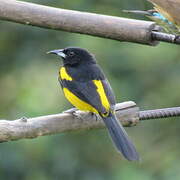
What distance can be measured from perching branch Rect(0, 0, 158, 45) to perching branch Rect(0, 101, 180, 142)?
46 centimetres

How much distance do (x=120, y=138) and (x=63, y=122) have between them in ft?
1.16

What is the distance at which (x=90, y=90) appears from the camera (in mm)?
4117

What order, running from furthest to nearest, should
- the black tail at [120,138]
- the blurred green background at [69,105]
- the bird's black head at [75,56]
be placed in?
1. the blurred green background at [69,105]
2. the bird's black head at [75,56]
3. the black tail at [120,138]

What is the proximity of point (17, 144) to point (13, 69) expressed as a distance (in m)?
0.94

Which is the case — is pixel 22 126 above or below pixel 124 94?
above

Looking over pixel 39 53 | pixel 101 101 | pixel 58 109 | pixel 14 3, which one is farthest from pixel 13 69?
pixel 14 3

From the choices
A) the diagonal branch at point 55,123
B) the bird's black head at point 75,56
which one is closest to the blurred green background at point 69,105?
the bird's black head at point 75,56

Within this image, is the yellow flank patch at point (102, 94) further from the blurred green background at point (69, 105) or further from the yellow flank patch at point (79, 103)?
the blurred green background at point (69, 105)

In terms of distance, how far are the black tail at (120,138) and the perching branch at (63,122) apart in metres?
0.07

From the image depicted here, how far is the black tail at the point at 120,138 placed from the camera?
11.1 ft

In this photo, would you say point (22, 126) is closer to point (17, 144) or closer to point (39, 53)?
point (17, 144)

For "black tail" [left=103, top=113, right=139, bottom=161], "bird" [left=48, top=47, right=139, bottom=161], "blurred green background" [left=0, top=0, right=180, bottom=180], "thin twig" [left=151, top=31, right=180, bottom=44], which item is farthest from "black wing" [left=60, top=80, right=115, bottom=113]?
"blurred green background" [left=0, top=0, right=180, bottom=180]

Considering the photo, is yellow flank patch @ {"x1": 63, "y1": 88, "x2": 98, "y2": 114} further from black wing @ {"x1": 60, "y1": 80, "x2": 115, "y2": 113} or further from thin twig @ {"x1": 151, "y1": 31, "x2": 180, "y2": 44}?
thin twig @ {"x1": 151, "y1": 31, "x2": 180, "y2": 44}

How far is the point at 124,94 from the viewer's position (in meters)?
6.16
